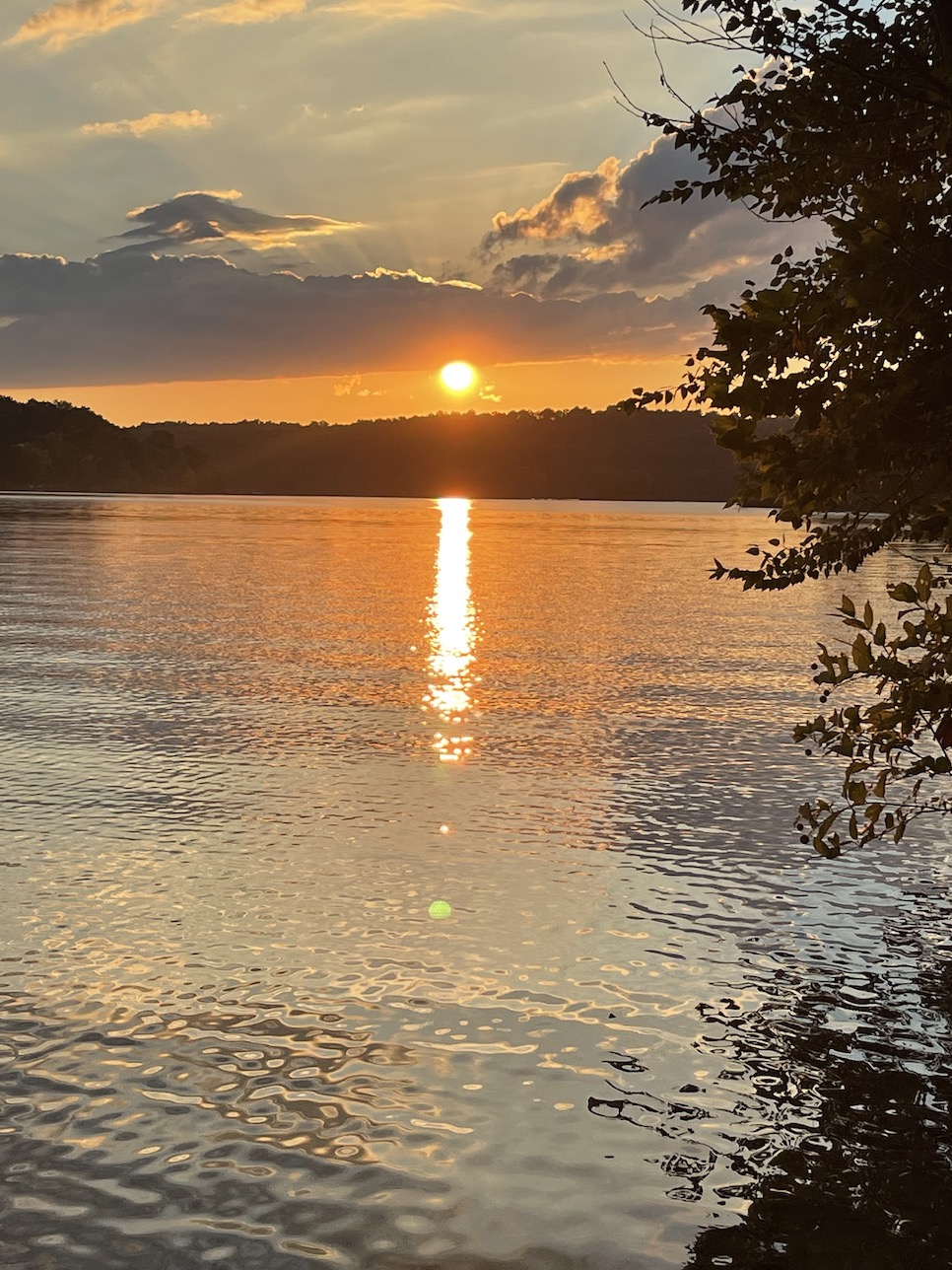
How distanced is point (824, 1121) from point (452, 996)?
8.01ft

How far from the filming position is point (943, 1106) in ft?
23.9

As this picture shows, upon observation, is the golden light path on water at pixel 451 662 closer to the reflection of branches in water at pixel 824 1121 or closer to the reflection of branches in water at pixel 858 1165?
the reflection of branches in water at pixel 824 1121

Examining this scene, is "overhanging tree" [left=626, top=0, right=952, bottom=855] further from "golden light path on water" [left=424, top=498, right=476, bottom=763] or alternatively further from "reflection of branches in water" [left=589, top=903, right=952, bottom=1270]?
"golden light path on water" [left=424, top=498, right=476, bottom=763]

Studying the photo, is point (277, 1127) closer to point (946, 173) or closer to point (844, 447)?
point (844, 447)

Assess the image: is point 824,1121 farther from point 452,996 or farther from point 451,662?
point 451,662

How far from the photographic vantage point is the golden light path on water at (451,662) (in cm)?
1777

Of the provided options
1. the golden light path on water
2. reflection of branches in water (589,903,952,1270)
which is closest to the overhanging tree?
reflection of branches in water (589,903,952,1270)

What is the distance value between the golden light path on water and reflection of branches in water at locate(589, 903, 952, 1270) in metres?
8.07

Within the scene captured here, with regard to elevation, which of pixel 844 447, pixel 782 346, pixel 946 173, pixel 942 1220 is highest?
pixel 946 173

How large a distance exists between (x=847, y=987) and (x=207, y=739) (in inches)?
384

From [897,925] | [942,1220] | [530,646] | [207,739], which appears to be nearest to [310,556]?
[530,646]

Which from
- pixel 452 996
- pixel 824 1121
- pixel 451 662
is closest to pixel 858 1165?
pixel 824 1121

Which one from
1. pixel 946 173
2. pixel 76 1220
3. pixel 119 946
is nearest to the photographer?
pixel 76 1220

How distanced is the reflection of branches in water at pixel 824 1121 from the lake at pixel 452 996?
0.02m
